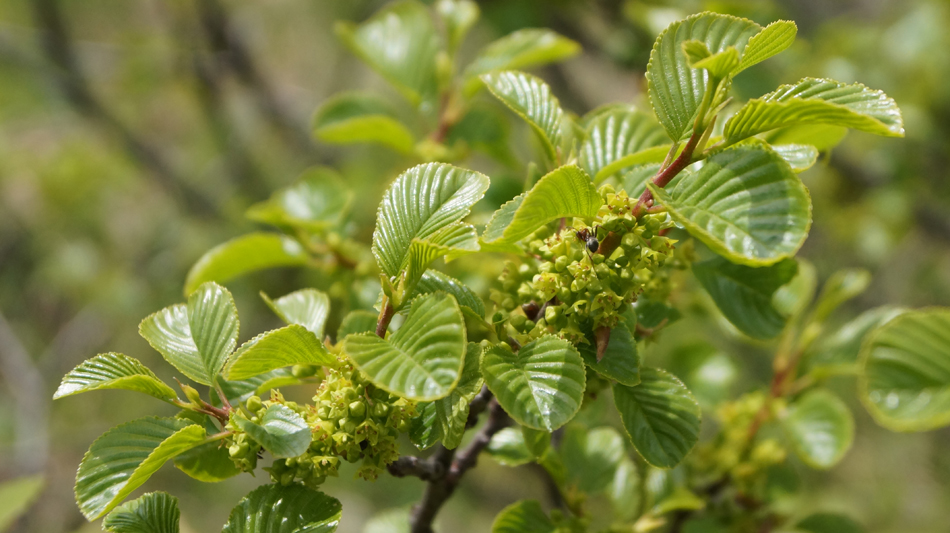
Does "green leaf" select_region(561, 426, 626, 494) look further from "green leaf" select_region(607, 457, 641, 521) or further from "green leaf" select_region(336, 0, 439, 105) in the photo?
"green leaf" select_region(336, 0, 439, 105)

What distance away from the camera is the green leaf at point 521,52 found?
1.14 metres

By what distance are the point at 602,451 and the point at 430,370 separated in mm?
588

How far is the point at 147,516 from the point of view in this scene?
0.72m

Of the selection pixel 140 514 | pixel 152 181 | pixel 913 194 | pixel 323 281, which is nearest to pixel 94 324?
pixel 152 181

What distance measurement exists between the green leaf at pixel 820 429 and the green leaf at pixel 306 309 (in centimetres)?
84

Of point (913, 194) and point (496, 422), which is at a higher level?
point (913, 194)

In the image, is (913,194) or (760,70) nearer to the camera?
(760,70)

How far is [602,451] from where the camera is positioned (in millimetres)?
1048

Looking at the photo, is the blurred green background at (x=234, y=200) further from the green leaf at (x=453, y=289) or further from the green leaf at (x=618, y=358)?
the green leaf at (x=618, y=358)

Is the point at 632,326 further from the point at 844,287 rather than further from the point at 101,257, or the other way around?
the point at 101,257

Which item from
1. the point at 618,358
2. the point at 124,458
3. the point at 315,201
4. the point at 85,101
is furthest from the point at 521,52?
the point at 85,101

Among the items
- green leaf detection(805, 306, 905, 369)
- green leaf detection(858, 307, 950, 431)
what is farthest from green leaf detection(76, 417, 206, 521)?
green leaf detection(805, 306, 905, 369)

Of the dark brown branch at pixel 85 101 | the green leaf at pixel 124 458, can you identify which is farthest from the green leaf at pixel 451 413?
the dark brown branch at pixel 85 101

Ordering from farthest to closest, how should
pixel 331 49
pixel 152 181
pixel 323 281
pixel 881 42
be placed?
pixel 331 49 → pixel 152 181 → pixel 881 42 → pixel 323 281
